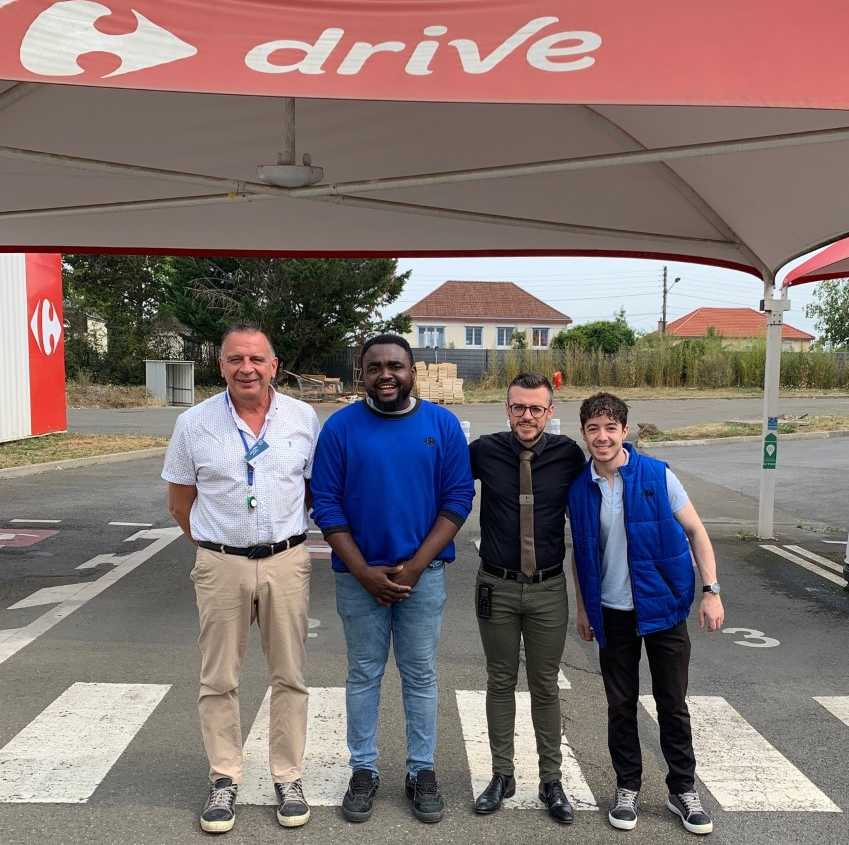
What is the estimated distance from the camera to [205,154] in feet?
29.3

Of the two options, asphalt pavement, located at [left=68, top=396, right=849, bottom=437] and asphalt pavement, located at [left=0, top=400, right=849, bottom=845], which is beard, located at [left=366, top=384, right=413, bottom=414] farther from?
asphalt pavement, located at [left=68, top=396, right=849, bottom=437]

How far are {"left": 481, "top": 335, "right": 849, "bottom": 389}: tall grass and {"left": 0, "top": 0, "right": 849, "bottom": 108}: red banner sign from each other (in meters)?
40.3

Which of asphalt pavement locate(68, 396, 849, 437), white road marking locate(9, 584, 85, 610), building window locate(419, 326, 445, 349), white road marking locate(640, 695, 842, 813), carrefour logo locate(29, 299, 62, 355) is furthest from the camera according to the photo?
building window locate(419, 326, 445, 349)

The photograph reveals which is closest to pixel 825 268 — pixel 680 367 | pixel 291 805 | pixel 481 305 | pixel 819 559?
pixel 819 559

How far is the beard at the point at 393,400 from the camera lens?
12.5ft

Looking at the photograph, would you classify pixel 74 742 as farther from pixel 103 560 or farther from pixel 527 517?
pixel 103 560

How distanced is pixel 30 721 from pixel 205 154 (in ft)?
19.5

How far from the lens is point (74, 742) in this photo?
4617mm

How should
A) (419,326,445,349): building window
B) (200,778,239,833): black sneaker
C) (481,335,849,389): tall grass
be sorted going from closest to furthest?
(200,778,239,833): black sneaker < (481,335,849,389): tall grass < (419,326,445,349): building window

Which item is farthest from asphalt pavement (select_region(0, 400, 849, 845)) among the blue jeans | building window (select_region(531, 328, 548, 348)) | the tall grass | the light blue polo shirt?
building window (select_region(531, 328, 548, 348))

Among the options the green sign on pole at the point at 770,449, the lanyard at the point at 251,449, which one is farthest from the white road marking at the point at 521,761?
the green sign on pole at the point at 770,449

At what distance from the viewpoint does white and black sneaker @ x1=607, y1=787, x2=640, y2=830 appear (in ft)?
12.6

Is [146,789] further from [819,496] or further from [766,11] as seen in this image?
[819,496]

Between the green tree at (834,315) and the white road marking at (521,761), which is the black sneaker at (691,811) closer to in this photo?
the white road marking at (521,761)
